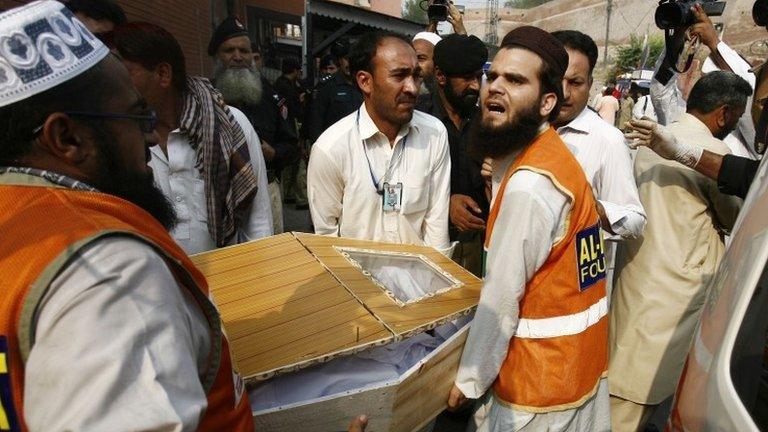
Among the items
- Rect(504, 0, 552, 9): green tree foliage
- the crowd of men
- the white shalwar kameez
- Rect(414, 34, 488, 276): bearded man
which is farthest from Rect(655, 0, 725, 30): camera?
Rect(504, 0, 552, 9): green tree foliage

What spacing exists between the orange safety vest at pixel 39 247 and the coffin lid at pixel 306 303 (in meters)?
0.41

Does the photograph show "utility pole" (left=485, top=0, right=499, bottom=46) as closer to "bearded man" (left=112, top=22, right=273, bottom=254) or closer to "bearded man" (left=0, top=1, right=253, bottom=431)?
"bearded man" (left=112, top=22, right=273, bottom=254)

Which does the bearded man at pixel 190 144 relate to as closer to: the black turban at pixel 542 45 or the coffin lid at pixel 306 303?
the coffin lid at pixel 306 303

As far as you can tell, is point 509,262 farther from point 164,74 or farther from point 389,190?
point 164,74

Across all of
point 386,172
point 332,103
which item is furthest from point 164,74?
point 332,103

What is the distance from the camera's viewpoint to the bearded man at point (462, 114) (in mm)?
3150

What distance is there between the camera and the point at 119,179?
38.0 inches

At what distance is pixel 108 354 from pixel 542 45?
5.57 feet

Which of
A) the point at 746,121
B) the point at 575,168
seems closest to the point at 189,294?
the point at 575,168

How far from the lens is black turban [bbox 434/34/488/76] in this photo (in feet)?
10.6

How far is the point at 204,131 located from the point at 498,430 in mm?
1730

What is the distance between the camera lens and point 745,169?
7.17 feet

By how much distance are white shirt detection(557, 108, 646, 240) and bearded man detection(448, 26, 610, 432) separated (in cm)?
63

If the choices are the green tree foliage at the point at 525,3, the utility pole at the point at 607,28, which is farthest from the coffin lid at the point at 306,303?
the green tree foliage at the point at 525,3
